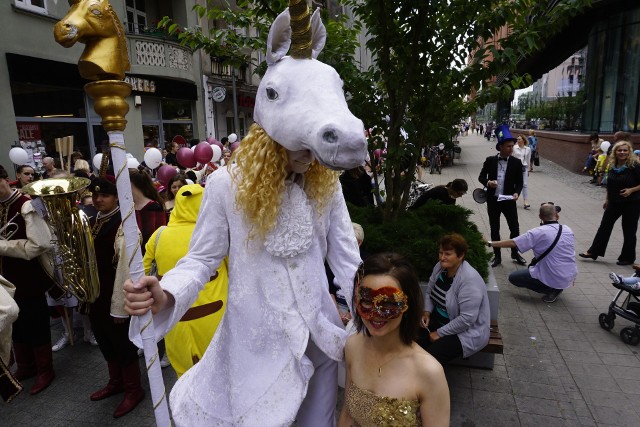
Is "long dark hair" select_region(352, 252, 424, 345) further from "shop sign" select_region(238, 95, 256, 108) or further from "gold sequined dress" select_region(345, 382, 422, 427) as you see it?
"shop sign" select_region(238, 95, 256, 108)

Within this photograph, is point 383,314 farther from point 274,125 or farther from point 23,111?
point 23,111

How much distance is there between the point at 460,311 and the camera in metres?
3.55

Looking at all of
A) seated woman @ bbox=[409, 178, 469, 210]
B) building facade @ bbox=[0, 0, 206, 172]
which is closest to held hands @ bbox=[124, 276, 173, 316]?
seated woman @ bbox=[409, 178, 469, 210]

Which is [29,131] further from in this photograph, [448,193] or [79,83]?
[448,193]

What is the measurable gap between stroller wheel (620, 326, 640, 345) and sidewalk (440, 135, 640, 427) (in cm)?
6

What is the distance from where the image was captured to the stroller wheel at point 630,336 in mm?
4297

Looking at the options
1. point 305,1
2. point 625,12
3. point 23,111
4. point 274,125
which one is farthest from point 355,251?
point 625,12

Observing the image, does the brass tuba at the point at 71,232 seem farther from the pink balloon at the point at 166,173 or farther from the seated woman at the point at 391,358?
the pink balloon at the point at 166,173

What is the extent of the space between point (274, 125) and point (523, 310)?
4.65m

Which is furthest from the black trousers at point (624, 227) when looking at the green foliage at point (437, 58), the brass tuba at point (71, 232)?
the brass tuba at point (71, 232)

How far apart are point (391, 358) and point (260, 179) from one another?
927 mm

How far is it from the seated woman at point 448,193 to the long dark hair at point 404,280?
4.52 metres

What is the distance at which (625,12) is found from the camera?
15.6m

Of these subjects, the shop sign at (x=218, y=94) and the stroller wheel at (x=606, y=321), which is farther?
the shop sign at (x=218, y=94)
